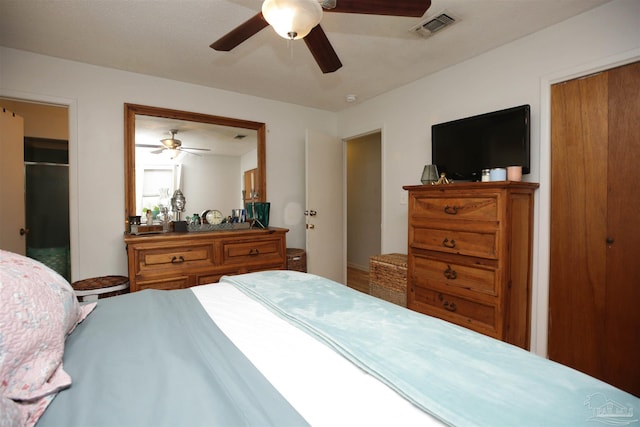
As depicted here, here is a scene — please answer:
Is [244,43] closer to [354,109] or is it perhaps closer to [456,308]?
[354,109]

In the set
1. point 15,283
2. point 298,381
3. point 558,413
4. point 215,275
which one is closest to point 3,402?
point 15,283

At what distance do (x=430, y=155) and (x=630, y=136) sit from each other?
141cm

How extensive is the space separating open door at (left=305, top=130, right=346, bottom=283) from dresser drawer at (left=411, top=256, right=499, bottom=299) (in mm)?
1524

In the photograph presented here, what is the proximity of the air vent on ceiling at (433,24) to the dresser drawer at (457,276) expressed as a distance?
1.70 m

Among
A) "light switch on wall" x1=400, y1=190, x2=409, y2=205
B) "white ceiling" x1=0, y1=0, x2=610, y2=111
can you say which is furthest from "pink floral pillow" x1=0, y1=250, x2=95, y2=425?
"light switch on wall" x1=400, y1=190, x2=409, y2=205

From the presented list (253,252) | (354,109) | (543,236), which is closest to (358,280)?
(253,252)

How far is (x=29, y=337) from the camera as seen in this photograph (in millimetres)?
691

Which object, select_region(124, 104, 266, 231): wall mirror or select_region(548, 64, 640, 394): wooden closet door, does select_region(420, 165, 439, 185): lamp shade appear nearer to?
select_region(548, 64, 640, 394): wooden closet door

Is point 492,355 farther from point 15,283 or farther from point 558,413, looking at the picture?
point 15,283

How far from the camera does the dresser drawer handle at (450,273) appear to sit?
7.16ft

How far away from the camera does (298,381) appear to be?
765 mm

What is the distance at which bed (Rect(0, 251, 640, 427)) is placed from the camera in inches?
24.5

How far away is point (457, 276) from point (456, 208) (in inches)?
19.6

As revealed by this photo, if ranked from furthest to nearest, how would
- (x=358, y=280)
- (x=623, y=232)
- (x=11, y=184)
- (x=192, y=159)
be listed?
1. (x=358, y=280)
2. (x=192, y=159)
3. (x=11, y=184)
4. (x=623, y=232)
